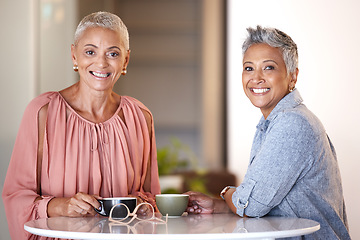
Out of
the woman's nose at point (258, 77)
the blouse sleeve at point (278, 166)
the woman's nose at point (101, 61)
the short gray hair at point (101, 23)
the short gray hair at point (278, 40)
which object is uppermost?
the short gray hair at point (101, 23)

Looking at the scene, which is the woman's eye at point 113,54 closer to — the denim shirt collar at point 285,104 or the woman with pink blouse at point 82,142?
the woman with pink blouse at point 82,142

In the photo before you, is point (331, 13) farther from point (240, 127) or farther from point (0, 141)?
point (0, 141)

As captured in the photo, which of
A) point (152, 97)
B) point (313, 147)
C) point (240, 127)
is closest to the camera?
point (313, 147)

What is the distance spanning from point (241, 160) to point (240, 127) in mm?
288

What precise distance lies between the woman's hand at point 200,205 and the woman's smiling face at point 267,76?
18.1 inches

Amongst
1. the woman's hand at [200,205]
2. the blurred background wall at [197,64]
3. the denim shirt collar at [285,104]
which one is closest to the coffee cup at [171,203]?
the woman's hand at [200,205]

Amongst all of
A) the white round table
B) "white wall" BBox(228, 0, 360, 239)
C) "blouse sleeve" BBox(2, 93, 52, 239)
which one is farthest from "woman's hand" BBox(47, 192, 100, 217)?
"white wall" BBox(228, 0, 360, 239)

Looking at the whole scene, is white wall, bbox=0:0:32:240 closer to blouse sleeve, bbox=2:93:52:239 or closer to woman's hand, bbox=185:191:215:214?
blouse sleeve, bbox=2:93:52:239

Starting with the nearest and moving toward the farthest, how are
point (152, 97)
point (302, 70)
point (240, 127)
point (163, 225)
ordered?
point (163, 225)
point (302, 70)
point (240, 127)
point (152, 97)

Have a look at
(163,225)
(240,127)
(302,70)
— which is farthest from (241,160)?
(163,225)

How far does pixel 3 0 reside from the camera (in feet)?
9.65

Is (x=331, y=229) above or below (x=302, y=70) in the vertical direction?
below

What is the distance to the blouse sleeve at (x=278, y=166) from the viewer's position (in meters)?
1.79

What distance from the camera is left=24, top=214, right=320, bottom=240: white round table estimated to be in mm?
1407
